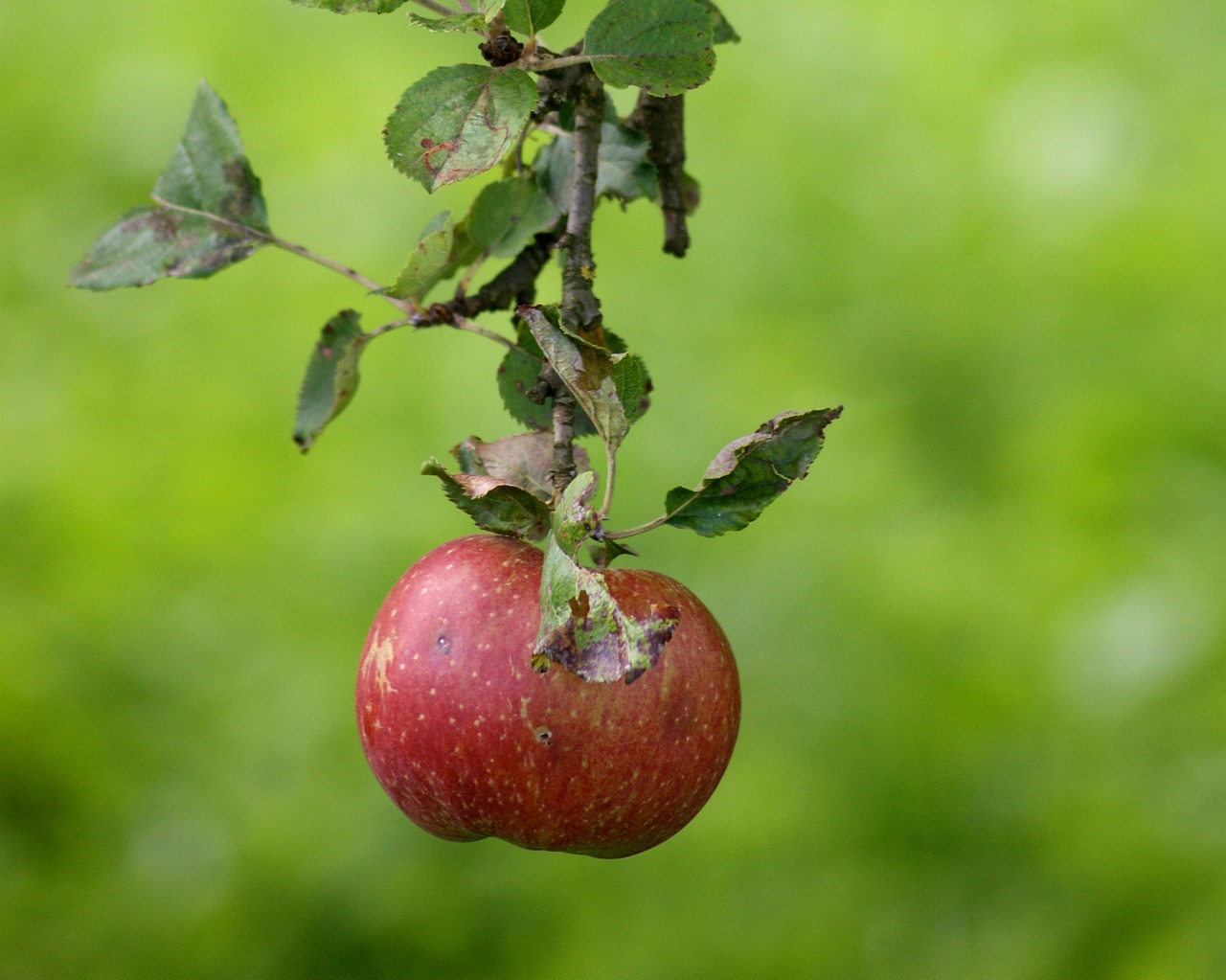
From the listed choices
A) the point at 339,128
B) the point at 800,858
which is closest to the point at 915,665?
the point at 800,858

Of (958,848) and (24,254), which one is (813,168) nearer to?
(958,848)

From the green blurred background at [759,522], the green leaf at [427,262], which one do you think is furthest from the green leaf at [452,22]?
the green blurred background at [759,522]

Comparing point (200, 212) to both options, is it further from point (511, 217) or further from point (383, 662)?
point (383, 662)

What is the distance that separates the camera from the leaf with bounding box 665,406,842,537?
653mm

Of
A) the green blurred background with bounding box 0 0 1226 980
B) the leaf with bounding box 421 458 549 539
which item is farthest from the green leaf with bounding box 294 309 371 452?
the green blurred background with bounding box 0 0 1226 980

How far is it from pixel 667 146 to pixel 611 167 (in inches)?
2.5

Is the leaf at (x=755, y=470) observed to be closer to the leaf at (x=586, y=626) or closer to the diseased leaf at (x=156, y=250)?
the leaf at (x=586, y=626)

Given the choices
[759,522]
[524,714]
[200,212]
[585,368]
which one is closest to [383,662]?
[524,714]

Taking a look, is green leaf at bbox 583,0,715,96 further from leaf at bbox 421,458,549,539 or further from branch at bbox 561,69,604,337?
leaf at bbox 421,458,549,539

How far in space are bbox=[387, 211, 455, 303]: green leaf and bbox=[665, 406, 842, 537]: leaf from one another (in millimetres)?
175

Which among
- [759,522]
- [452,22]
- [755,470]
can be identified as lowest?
[755,470]

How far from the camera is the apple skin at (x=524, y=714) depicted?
66 cm

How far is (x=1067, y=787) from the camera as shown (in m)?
1.59

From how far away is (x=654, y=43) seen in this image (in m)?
0.63
